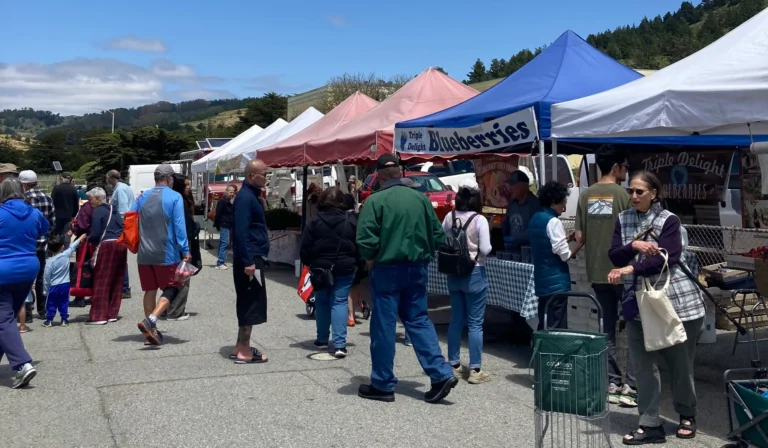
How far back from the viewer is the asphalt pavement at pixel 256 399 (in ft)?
18.4

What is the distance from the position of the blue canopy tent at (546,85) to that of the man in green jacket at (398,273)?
237 centimetres

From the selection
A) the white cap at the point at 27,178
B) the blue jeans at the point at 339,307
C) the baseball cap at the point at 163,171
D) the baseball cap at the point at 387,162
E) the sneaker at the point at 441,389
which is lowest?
the sneaker at the point at 441,389

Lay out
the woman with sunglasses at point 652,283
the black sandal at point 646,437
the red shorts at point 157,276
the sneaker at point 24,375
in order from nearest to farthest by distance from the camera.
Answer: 1. the woman with sunglasses at point 652,283
2. the black sandal at point 646,437
3. the sneaker at point 24,375
4. the red shorts at point 157,276

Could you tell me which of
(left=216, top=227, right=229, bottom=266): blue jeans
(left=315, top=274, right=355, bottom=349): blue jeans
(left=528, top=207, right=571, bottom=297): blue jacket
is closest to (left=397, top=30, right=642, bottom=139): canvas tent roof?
(left=528, top=207, right=571, bottom=297): blue jacket

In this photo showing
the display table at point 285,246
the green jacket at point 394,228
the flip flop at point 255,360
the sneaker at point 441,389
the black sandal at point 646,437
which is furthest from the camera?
the display table at point 285,246

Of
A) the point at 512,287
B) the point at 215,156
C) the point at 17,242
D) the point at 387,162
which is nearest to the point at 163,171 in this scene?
the point at 17,242

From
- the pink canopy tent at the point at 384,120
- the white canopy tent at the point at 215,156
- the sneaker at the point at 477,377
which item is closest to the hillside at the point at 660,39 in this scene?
the white canopy tent at the point at 215,156

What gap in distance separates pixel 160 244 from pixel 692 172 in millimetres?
6940

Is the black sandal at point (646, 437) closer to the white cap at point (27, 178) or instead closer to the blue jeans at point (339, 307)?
the blue jeans at point (339, 307)

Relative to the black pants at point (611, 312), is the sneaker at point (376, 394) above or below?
below

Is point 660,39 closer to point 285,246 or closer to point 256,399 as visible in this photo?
point 285,246

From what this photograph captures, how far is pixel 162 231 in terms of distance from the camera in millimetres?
8664

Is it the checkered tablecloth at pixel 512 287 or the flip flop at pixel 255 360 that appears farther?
the flip flop at pixel 255 360

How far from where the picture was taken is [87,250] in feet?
35.1
